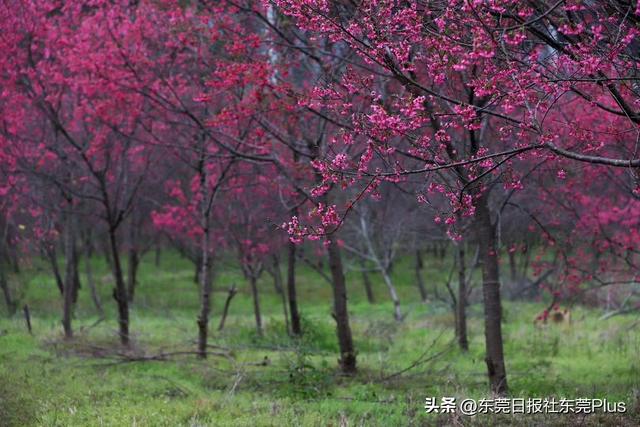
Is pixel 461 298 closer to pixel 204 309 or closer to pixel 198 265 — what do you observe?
pixel 204 309

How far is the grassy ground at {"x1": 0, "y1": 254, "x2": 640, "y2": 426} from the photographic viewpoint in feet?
24.6

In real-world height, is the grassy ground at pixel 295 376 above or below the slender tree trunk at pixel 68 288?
below

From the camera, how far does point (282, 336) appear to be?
1522 centimetres

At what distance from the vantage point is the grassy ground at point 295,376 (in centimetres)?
750

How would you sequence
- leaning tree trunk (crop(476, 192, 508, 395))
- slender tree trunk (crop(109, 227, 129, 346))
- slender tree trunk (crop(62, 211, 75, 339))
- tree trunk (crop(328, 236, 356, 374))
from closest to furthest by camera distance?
leaning tree trunk (crop(476, 192, 508, 395)) < tree trunk (crop(328, 236, 356, 374)) < slender tree trunk (crop(109, 227, 129, 346)) < slender tree trunk (crop(62, 211, 75, 339))

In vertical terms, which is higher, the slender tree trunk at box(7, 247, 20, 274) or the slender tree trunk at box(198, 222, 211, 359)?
the slender tree trunk at box(7, 247, 20, 274)

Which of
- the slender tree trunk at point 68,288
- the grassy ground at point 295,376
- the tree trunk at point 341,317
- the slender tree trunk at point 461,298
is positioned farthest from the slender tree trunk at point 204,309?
the slender tree trunk at point 461,298

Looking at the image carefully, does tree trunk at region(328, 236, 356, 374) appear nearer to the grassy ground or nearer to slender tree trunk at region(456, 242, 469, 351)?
the grassy ground

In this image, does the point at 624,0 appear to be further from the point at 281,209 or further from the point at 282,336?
the point at 281,209

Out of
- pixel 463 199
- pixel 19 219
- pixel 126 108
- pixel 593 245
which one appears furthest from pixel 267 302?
pixel 463 199

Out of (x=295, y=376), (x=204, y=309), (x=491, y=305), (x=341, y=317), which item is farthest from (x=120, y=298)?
(x=491, y=305)

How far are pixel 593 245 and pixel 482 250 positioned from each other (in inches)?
149

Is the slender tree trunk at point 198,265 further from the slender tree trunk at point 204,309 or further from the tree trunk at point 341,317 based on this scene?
the tree trunk at point 341,317

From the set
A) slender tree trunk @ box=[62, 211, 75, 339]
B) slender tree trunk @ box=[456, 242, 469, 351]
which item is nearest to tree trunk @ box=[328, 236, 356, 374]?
slender tree trunk @ box=[456, 242, 469, 351]
